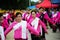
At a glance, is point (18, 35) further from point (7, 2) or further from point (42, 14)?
point (7, 2)

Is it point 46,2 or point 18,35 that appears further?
point 46,2

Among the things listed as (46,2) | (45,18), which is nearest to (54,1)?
(45,18)

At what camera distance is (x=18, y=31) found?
369 inches

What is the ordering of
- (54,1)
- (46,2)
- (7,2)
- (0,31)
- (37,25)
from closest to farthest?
(0,31) → (37,25) → (54,1) → (46,2) → (7,2)

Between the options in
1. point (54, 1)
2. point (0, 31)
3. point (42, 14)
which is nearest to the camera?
point (0, 31)

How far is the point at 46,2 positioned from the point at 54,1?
19.9 m

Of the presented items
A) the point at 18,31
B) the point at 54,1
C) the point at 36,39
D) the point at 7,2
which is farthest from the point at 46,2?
the point at 18,31

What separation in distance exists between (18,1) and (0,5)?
30.8 ft

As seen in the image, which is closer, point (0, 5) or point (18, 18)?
point (18, 18)

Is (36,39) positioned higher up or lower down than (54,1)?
lower down

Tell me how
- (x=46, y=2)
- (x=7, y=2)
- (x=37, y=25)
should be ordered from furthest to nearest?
(x=7, y=2), (x=46, y=2), (x=37, y=25)

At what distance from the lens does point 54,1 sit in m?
23.3

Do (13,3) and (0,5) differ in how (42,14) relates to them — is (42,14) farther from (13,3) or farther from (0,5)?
(13,3)

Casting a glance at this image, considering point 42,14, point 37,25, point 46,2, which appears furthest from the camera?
point 46,2
